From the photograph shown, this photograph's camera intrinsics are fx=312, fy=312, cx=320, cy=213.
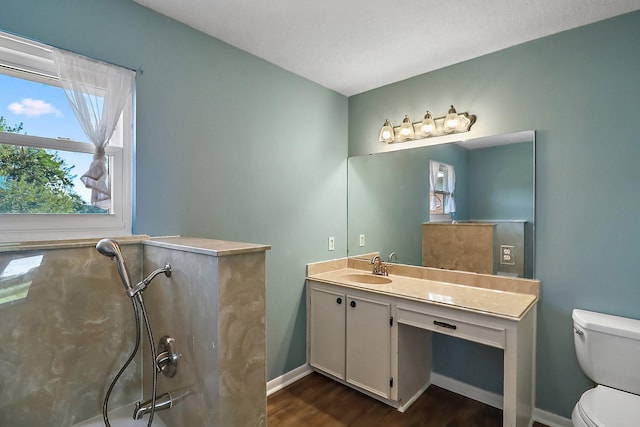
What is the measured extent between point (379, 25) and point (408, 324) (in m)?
1.88

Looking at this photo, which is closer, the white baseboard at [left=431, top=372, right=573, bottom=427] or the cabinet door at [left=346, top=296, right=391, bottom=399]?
the white baseboard at [left=431, top=372, right=573, bottom=427]

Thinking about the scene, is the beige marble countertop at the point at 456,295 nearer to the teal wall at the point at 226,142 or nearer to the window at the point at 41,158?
the teal wall at the point at 226,142

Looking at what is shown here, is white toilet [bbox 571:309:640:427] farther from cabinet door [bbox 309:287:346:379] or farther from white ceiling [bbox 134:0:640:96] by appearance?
white ceiling [bbox 134:0:640:96]

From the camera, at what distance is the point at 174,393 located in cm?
145

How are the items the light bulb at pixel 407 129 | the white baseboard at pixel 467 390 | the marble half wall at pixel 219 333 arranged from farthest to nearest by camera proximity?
the light bulb at pixel 407 129, the white baseboard at pixel 467 390, the marble half wall at pixel 219 333

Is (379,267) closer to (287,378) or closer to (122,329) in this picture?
(287,378)

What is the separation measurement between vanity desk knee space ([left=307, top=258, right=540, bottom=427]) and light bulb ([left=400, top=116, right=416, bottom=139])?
1.09 metres

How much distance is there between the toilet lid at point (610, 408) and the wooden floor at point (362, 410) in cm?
59

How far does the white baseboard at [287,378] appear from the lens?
2385 millimetres

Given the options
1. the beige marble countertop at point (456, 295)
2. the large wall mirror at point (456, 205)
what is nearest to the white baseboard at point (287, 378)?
the beige marble countertop at point (456, 295)

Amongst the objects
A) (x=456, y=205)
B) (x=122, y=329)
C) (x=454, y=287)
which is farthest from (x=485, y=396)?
(x=122, y=329)

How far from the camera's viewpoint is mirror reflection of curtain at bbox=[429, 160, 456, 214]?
240 centimetres

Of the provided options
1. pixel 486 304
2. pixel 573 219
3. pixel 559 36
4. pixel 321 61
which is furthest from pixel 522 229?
pixel 321 61

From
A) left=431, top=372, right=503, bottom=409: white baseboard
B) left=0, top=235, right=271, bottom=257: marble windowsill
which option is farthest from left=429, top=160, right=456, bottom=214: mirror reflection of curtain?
left=0, top=235, right=271, bottom=257: marble windowsill
